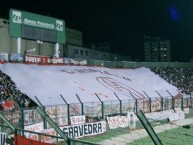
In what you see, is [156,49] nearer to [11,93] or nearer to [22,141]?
[11,93]

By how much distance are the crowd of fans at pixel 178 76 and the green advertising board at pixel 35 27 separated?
1946cm

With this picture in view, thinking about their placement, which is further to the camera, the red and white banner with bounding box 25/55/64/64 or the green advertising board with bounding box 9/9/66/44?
the red and white banner with bounding box 25/55/64/64

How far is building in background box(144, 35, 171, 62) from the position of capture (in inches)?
4385

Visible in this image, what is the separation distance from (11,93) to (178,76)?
33.2 meters

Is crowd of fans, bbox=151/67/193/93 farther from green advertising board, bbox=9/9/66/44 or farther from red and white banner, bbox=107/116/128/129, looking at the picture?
red and white banner, bbox=107/116/128/129

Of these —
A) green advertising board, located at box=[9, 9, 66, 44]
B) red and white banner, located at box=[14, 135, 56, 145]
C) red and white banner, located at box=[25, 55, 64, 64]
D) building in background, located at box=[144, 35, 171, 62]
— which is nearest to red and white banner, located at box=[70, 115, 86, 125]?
red and white banner, located at box=[14, 135, 56, 145]

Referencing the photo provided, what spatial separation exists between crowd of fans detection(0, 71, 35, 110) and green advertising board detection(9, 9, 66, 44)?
19.8 ft

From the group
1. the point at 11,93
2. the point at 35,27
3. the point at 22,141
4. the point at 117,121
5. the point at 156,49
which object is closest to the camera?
the point at 22,141

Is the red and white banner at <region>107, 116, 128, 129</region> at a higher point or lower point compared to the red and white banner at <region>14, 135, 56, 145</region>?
lower

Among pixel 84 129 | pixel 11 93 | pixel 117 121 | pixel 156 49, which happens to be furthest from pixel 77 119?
pixel 156 49

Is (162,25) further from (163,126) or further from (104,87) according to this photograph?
(163,126)

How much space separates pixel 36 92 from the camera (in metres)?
30.4

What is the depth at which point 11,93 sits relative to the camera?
29.7 metres

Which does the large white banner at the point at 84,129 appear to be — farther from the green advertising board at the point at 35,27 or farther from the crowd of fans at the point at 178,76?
the crowd of fans at the point at 178,76
